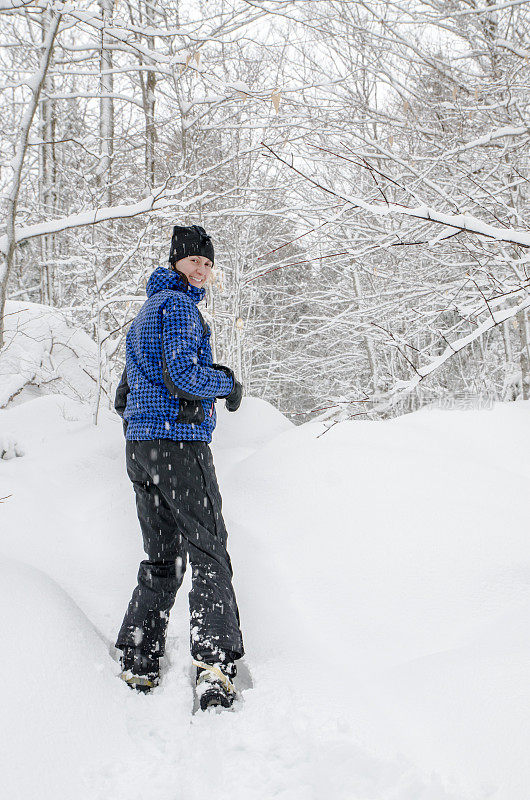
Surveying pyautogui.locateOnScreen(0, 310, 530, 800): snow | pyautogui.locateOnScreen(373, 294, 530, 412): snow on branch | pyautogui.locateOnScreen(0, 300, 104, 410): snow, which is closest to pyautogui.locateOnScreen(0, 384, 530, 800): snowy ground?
pyautogui.locateOnScreen(0, 310, 530, 800): snow

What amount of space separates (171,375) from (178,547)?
74 cm

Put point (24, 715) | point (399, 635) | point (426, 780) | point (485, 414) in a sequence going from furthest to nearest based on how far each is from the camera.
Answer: point (485, 414), point (399, 635), point (24, 715), point (426, 780)

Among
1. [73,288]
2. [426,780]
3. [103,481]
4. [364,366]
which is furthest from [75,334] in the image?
[364,366]

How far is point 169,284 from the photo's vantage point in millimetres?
2418

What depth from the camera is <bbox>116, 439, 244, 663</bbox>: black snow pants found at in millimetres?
2168

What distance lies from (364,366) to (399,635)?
14986 millimetres

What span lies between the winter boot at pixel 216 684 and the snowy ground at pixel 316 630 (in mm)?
51

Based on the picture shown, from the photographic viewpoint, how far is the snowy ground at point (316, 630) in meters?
1.64

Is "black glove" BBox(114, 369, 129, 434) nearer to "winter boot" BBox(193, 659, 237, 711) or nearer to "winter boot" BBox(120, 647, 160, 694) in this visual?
"winter boot" BBox(120, 647, 160, 694)

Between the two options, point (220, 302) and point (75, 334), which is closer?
point (75, 334)

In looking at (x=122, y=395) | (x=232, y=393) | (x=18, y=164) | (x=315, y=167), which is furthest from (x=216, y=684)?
(x=315, y=167)

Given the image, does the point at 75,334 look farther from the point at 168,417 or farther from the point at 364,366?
the point at 364,366

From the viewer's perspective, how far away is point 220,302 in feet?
44.2

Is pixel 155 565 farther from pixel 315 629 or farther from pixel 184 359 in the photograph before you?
pixel 184 359
